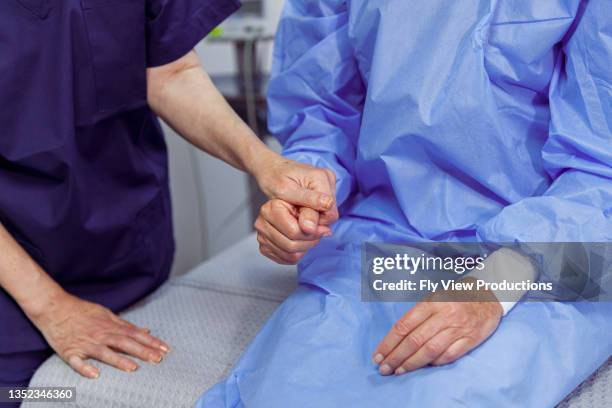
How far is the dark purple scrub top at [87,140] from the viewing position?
38.1 inches

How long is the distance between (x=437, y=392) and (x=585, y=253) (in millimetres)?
231

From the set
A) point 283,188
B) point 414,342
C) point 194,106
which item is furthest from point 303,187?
point 194,106

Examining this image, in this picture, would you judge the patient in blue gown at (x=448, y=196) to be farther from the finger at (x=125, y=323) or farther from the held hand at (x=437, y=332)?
the finger at (x=125, y=323)

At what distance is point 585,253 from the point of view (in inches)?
31.7

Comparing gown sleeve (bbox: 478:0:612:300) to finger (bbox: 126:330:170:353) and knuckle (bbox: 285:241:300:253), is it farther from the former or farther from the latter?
finger (bbox: 126:330:170:353)

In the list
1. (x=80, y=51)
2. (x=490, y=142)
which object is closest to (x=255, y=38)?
(x=80, y=51)

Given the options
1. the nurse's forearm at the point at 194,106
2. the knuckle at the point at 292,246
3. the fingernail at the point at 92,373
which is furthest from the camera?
the nurse's forearm at the point at 194,106

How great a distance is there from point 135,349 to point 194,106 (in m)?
0.37

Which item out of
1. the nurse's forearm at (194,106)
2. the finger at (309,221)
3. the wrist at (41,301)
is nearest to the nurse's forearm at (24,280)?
the wrist at (41,301)

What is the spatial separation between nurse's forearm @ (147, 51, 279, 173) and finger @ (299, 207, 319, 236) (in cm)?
25

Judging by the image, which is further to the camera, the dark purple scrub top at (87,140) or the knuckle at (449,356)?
the dark purple scrub top at (87,140)

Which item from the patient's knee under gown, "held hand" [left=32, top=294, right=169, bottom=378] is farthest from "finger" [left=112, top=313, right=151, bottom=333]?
the patient's knee under gown

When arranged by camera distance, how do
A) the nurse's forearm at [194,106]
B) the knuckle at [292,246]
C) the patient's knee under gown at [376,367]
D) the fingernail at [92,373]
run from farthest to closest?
the nurse's forearm at [194,106] → the fingernail at [92,373] → the knuckle at [292,246] → the patient's knee under gown at [376,367]

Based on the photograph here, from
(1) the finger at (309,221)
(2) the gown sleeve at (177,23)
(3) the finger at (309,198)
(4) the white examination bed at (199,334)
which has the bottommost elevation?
(4) the white examination bed at (199,334)
